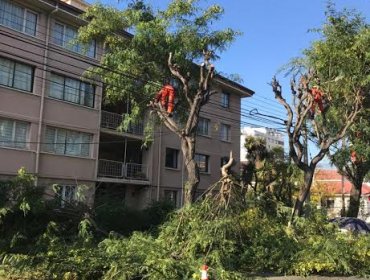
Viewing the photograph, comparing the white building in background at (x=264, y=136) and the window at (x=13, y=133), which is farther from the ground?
the white building in background at (x=264, y=136)

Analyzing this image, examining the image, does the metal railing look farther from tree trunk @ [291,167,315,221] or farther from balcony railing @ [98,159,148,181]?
tree trunk @ [291,167,315,221]

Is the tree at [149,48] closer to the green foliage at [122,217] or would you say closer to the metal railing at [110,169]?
the green foliage at [122,217]

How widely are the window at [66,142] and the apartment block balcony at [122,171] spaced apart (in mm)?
1645

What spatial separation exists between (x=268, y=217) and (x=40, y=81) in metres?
14.7

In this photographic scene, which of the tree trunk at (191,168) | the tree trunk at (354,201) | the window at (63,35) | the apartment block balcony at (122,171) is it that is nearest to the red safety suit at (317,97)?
the tree trunk at (191,168)

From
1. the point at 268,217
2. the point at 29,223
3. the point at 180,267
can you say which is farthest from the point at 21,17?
the point at 180,267

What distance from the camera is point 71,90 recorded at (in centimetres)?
2695

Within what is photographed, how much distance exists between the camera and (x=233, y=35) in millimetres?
17938

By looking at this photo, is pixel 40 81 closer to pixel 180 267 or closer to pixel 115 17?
pixel 115 17

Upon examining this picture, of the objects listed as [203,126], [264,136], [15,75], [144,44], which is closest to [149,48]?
[144,44]

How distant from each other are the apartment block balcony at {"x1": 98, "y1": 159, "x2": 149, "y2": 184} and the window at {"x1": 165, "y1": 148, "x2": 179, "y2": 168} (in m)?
2.65

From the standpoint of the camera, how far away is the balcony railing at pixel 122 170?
1154 inches

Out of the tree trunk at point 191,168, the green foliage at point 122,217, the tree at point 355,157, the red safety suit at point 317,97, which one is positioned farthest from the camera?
the tree at point 355,157

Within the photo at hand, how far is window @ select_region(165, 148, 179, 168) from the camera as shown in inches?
1357
